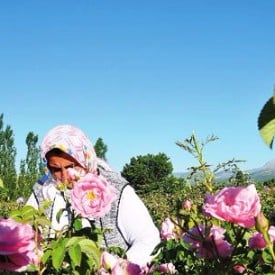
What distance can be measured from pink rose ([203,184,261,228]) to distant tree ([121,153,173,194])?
1752 inches

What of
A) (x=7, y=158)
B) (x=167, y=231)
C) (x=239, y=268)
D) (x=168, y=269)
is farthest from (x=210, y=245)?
(x=7, y=158)

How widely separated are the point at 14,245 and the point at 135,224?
1.86 metres

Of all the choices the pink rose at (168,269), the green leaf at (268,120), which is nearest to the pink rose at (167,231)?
the pink rose at (168,269)

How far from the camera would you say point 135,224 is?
3.03m

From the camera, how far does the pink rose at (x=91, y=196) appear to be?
1.65 m

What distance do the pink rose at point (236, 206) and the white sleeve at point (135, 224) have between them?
163 cm

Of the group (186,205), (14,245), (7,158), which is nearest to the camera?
(14,245)

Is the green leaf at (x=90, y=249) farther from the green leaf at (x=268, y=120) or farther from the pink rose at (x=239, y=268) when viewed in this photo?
the green leaf at (x=268, y=120)

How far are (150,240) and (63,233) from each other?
1160mm

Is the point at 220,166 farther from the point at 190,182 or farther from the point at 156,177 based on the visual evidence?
the point at 156,177

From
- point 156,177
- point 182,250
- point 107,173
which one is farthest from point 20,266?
point 156,177

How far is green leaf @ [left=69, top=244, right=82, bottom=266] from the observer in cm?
159

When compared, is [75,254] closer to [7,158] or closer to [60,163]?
[60,163]

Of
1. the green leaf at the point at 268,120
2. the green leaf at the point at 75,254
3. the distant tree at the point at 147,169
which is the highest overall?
the distant tree at the point at 147,169
